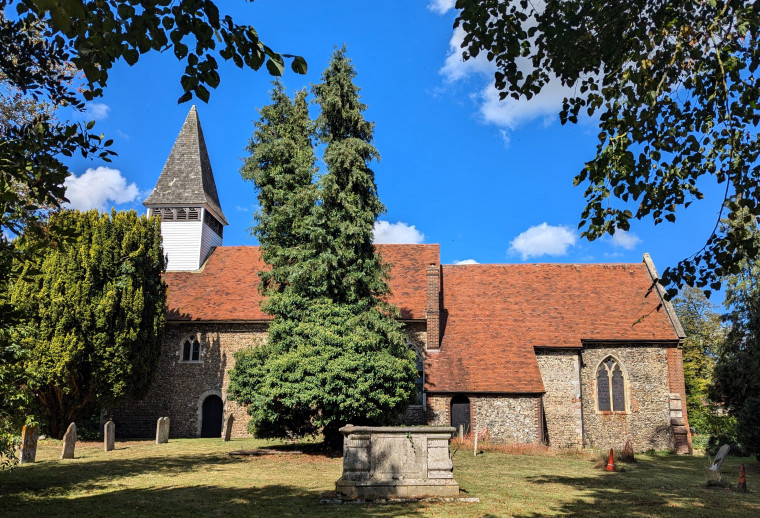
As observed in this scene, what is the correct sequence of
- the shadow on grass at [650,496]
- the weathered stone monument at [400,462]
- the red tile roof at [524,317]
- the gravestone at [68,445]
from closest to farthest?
the shadow on grass at [650,496]
the weathered stone monument at [400,462]
the gravestone at [68,445]
the red tile roof at [524,317]

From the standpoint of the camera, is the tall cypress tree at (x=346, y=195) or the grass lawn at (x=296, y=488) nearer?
the grass lawn at (x=296, y=488)

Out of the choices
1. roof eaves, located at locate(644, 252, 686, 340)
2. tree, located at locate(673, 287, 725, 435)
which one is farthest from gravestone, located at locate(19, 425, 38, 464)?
tree, located at locate(673, 287, 725, 435)

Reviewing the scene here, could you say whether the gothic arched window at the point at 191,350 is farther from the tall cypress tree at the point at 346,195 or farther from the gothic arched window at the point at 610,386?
the gothic arched window at the point at 610,386

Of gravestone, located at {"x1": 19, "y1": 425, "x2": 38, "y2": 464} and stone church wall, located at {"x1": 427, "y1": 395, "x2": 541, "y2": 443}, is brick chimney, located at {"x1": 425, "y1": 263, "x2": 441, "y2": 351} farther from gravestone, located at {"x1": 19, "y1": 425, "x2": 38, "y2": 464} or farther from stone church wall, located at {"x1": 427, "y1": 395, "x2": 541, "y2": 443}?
gravestone, located at {"x1": 19, "y1": 425, "x2": 38, "y2": 464}

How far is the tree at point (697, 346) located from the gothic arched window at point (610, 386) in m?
12.8

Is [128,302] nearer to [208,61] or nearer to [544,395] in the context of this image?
[544,395]

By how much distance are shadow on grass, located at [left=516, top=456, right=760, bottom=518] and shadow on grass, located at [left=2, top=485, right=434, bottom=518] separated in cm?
313

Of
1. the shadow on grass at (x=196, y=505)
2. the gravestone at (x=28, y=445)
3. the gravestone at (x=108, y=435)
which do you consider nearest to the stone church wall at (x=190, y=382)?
the gravestone at (x=108, y=435)

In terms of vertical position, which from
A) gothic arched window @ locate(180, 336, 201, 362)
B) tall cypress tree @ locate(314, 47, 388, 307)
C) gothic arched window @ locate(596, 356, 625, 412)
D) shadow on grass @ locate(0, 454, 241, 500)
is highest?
tall cypress tree @ locate(314, 47, 388, 307)

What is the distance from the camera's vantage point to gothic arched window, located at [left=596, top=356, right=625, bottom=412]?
25547 mm

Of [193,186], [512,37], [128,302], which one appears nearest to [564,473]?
[512,37]

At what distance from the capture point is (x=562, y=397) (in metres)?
24.9

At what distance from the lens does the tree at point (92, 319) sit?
21.4 metres

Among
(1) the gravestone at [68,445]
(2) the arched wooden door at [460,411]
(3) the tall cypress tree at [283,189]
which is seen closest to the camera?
(1) the gravestone at [68,445]
